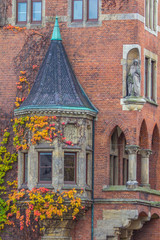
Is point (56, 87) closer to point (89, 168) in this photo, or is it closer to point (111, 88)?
point (111, 88)

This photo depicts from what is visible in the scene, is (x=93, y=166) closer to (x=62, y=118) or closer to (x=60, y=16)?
(x=62, y=118)

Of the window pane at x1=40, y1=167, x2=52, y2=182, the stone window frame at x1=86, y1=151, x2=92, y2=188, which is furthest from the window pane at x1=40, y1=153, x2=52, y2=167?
the stone window frame at x1=86, y1=151, x2=92, y2=188

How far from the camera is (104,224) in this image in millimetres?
47031

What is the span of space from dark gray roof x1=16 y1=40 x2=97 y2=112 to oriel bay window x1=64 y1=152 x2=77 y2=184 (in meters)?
2.08

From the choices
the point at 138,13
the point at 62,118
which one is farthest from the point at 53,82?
the point at 138,13

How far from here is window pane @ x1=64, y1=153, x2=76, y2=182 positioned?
46.2 meters

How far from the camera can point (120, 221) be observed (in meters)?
46.8

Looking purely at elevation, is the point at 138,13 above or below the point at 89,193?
above

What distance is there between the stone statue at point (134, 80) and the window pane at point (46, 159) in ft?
14.6

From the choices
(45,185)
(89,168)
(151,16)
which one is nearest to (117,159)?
(89,168)

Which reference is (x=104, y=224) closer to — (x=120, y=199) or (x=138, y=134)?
(x=120, y=199)

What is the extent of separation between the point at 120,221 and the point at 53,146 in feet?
14.3

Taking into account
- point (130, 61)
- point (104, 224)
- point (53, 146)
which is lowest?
point (104, 224)

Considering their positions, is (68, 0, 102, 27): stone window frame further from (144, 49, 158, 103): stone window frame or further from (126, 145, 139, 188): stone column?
(126, 145, 139, 188): stone column
